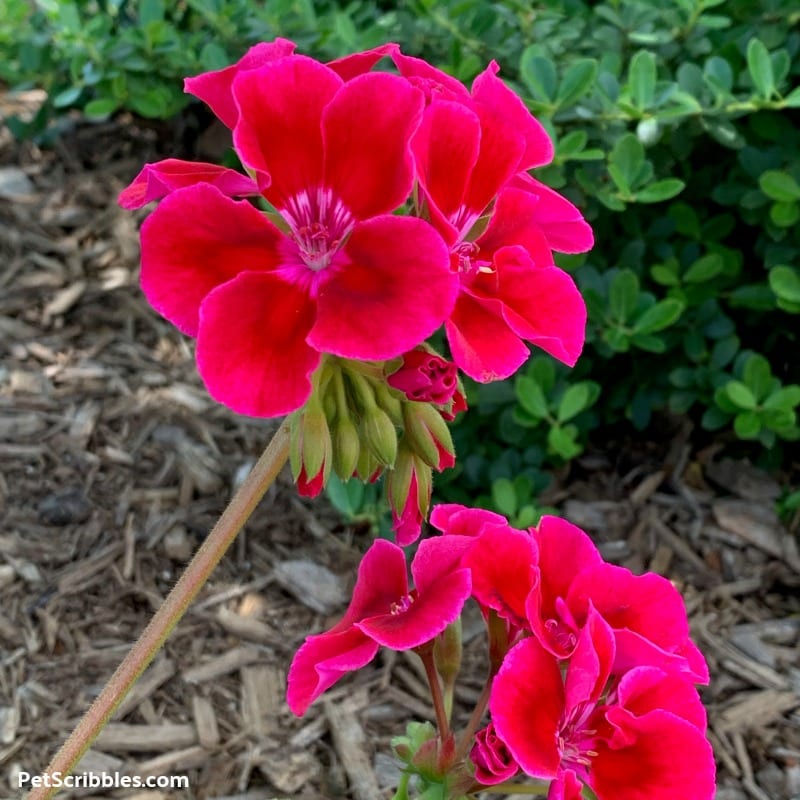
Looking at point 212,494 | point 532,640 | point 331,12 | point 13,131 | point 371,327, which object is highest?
point 371,327

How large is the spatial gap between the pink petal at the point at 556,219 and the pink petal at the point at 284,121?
263 millimetres

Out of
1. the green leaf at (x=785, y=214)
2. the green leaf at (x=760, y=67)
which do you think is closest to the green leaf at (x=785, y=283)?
the green leaf at (x=785, y=214)

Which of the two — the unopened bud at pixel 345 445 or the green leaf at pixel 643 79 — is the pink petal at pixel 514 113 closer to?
the unopened bud at pixel 345 445

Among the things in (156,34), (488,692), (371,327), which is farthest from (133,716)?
(156,34)

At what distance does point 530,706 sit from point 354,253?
51cm

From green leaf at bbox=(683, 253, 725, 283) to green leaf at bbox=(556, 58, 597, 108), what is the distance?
0.51 m

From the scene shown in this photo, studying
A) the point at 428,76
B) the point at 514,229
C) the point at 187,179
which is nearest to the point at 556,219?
the point at 514,229

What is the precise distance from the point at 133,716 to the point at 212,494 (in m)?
0.63

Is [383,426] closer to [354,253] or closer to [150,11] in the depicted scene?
[354,253]

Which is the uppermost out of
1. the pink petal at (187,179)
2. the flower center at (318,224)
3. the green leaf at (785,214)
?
the pink petal at (187,179)

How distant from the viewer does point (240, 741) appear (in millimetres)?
2215

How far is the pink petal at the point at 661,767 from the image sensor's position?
1.22 metres

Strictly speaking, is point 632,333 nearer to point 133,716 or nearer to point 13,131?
point 133,716

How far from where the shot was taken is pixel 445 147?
45.6 inches
